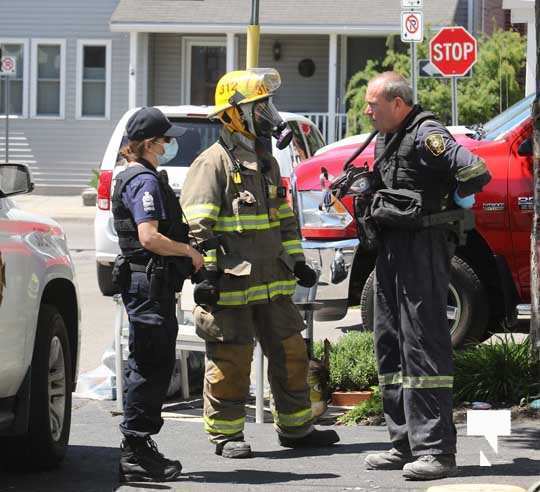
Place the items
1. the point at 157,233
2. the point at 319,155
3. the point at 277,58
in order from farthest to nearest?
the point at 277,58, the point at 319,155, the point at 157,233

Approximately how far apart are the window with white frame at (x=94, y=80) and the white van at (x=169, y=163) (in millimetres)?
15544

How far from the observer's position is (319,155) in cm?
→ 1038

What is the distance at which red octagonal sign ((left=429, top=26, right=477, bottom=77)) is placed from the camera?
16000 mm

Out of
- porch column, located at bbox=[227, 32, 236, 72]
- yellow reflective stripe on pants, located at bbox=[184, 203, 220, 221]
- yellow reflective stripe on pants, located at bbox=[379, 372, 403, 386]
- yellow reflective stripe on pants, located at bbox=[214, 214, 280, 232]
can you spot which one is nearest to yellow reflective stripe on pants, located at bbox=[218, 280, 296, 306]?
yellow reflective stripe on pants, located at bbox=[214, 214, 280, 232]

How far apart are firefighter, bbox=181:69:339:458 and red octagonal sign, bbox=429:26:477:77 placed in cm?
913

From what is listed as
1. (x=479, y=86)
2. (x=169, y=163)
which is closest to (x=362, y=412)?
(x=169, y=163)

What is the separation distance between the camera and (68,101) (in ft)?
93.1

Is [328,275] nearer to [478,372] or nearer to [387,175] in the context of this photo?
[478,372]

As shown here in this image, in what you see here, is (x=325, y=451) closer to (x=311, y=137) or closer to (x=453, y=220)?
(x=453, y=220)

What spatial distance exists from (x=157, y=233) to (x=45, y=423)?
108 cm

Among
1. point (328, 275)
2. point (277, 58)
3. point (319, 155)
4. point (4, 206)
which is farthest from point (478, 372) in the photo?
point (277, 58)

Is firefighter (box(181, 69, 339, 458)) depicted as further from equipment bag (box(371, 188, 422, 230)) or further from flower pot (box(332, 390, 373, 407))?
flower pot (box(332, 390, 373, 407))

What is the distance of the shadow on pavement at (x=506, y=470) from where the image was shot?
6.51m

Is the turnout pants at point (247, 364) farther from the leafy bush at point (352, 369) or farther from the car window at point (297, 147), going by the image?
the car window at point (297, 147)
